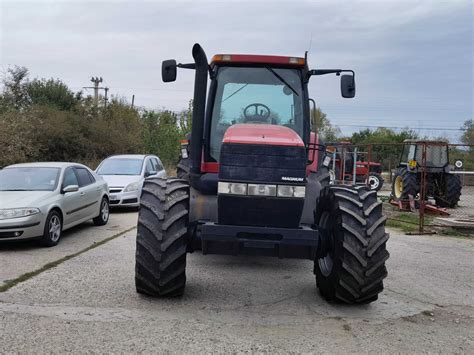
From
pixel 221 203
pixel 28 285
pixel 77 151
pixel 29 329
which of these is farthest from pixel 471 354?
pixel 77 151

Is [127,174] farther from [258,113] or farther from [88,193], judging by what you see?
[258,113]

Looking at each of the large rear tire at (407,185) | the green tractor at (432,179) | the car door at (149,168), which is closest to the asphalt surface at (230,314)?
the car door at (149,168)

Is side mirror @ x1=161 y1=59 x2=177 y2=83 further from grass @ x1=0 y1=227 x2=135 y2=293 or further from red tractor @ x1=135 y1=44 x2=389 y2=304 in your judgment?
grass @ x1=0 y1=227 x2=135 y2=293

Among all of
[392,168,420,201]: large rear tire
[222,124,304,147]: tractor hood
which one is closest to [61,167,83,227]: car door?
[222,124,304,147]: tractor hood

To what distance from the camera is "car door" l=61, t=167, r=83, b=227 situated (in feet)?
27.0

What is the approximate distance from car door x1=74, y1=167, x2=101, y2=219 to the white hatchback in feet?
5.95

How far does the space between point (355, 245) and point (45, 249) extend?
207 inches

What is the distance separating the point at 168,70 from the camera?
5234mm

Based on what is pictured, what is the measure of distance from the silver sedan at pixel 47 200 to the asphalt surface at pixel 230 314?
1.17 meters

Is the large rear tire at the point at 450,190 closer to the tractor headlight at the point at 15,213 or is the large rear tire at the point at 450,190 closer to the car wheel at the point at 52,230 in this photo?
the car wheel at the point at 52,230

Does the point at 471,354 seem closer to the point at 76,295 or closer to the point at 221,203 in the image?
the point at 221,203

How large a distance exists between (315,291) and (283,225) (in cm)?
140

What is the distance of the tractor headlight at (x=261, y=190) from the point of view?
13.9 feet

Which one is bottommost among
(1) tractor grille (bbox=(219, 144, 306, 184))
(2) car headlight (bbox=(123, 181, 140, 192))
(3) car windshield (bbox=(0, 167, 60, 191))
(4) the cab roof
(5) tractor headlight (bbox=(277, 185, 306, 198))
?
(2) car headlight (bbox=(123, 181, 140, 192))
